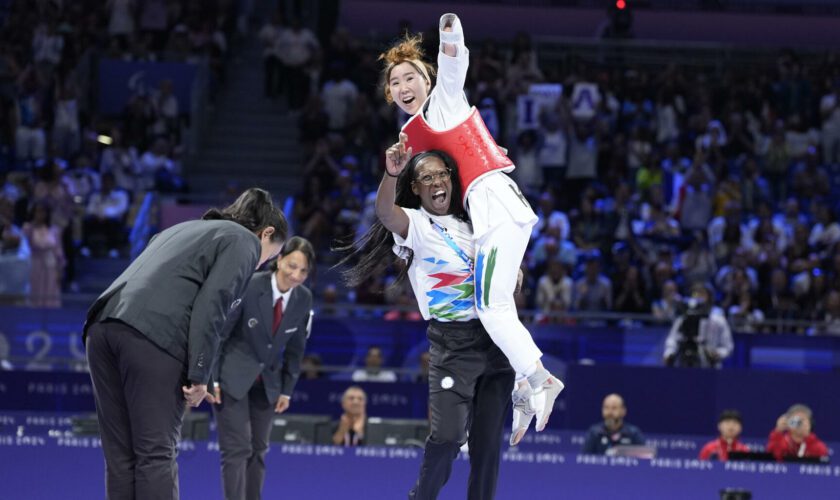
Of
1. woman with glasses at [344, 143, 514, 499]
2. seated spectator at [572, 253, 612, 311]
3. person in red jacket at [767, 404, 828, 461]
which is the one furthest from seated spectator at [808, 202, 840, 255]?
woman with glasses at [344, 143, 514, 499]

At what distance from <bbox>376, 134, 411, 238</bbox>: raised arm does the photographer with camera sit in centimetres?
689

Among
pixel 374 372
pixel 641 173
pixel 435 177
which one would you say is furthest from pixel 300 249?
pixel 641 173

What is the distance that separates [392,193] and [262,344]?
2.13 m

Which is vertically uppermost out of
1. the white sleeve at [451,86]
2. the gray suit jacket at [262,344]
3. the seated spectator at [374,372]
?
the white sleeve at [451,86]

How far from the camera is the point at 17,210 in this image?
15062 mm

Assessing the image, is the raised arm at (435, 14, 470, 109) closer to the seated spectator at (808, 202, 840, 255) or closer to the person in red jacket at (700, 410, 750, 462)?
the person in red jacket at (700, 410, 750, 462)

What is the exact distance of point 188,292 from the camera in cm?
509

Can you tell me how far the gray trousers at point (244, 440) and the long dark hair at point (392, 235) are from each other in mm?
1535

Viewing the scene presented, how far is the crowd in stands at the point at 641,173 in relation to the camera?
14.5m

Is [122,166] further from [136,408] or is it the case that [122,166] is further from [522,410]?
[522,410]

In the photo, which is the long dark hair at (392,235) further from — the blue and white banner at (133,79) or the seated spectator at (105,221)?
the blue and white banner at (133,79)

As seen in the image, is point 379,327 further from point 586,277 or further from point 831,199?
point 831,199

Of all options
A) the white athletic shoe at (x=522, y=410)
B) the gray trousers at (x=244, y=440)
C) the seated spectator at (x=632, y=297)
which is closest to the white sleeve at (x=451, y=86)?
the white athletic shoe at (x=522, y=410)

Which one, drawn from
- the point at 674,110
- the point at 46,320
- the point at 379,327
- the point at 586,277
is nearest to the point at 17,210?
the point at 46,320
